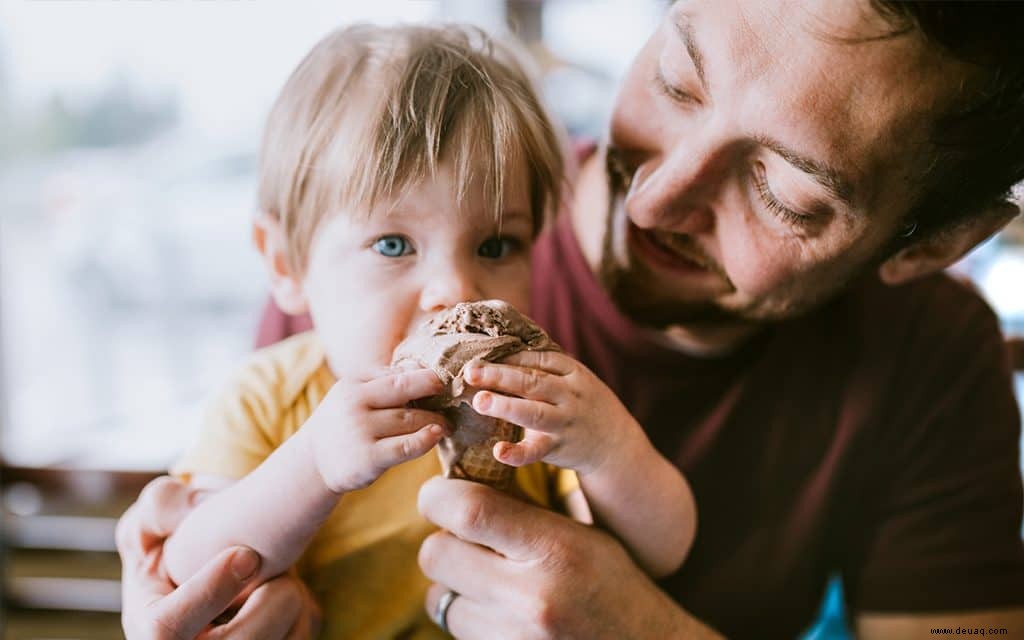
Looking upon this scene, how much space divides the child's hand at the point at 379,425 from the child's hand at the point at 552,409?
39 millimetres

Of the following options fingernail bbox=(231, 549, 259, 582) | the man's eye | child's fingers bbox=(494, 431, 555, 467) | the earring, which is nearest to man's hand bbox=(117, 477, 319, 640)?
fingernail bbox=(231, 549, 259, 582)

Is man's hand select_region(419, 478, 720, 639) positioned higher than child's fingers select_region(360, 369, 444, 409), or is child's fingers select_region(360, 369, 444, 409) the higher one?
child's fingers select_region(360, 369, 444, 409)

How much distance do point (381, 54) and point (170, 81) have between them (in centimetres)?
20

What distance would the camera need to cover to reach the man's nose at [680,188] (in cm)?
59

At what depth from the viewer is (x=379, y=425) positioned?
0.48 m

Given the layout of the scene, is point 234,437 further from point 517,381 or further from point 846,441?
point 846,441

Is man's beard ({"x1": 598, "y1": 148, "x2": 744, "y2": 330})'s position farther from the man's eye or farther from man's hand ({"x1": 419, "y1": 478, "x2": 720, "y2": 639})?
man's hand ({"x1": 419, "y1": 478, "x2": 720, "y2": 639})

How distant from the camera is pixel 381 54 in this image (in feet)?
1.91

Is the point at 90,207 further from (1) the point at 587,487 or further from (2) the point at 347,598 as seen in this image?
(1) the point at 587,487

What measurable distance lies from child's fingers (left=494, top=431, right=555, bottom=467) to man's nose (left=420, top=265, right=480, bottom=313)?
11cm

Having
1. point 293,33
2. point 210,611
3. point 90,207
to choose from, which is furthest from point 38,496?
point 293,33

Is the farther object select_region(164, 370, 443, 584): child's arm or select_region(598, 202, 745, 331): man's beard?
select_region(598, 202, 745, 331): man's beard

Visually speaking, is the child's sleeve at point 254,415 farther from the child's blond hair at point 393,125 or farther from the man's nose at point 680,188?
the man's nose at point 680,188

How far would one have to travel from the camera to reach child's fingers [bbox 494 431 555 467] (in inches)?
18.4
